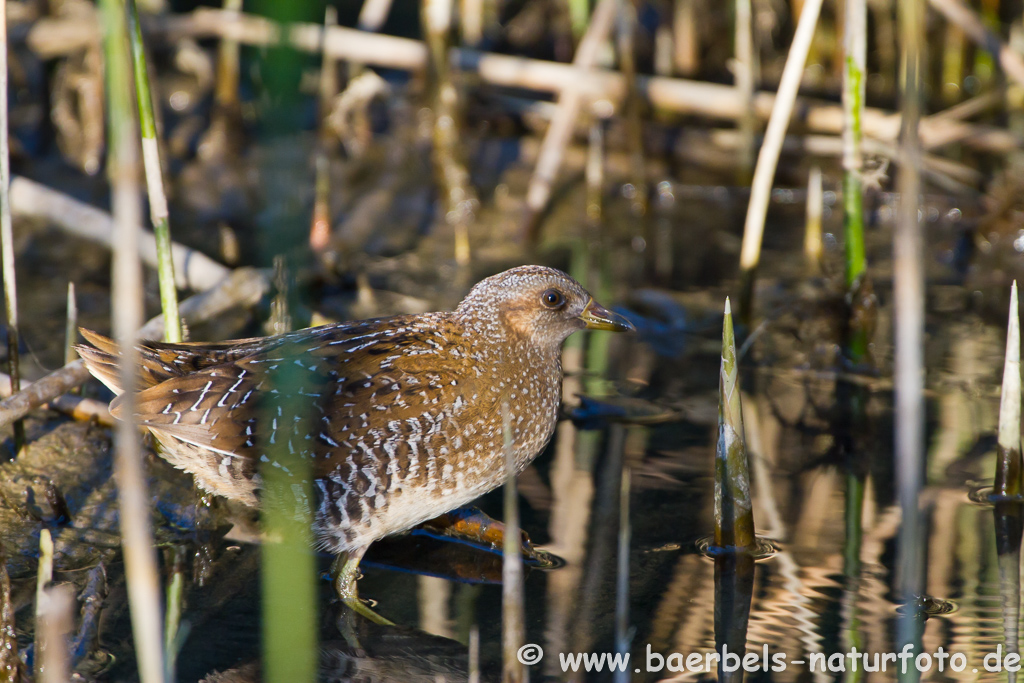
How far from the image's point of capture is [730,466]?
135 inches

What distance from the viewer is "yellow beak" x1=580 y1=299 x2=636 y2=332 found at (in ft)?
13.1

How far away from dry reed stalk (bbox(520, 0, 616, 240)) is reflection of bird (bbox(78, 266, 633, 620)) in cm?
291

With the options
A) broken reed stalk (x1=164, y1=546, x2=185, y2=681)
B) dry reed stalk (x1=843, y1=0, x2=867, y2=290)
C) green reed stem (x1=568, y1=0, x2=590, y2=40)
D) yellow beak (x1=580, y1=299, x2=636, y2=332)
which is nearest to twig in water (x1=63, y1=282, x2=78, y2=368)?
broken reed stalk (x1=164, y1=546, x2=185, y2=681)

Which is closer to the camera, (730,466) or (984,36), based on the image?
(730,466)

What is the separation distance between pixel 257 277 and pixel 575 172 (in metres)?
3.24

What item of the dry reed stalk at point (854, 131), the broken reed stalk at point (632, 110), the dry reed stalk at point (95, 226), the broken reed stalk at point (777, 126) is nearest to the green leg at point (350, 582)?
the dry reed stalk at point (95, 226)

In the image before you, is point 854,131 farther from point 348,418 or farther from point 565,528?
point 348,418

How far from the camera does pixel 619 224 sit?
23.5 ft

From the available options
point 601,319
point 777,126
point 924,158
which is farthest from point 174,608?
point 924,158

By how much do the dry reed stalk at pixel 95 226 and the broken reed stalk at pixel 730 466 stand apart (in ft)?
8.70

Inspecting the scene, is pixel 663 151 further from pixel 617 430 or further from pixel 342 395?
pixel 342 395

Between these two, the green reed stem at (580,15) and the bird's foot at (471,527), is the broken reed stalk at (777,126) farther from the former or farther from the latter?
the green reed stem at (580,15)

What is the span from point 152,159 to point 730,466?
2.09 meters

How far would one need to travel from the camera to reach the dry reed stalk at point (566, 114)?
6.34m
